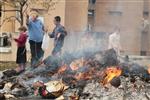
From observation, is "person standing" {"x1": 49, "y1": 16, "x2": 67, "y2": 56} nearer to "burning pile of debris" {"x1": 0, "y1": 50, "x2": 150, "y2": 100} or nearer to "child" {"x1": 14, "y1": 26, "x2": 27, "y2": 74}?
"child" {"x1": 14, "y1": 26, "x2": 27, "y2": 74}

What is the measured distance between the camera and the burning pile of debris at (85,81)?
1277 cm

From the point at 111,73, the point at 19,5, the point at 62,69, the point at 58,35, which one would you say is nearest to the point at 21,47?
the point at 58,35

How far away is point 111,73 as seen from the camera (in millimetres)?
13250

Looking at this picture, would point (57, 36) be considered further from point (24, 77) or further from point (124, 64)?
point (124, 64)

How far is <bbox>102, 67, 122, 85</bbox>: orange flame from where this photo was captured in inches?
511

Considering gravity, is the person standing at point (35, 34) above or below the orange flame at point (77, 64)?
above

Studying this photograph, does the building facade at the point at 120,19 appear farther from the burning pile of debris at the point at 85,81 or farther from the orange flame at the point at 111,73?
the orange flame at the point at 111,73

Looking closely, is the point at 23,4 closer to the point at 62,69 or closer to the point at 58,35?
the point at 58,35

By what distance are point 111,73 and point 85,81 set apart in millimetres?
606

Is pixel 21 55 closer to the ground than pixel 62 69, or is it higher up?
higher up

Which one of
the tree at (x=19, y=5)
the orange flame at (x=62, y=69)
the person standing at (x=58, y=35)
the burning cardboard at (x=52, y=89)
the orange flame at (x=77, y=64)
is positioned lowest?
the burning cardboard at (x=52, y=89)

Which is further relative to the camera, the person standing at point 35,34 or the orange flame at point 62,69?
the person standing at point 35,34

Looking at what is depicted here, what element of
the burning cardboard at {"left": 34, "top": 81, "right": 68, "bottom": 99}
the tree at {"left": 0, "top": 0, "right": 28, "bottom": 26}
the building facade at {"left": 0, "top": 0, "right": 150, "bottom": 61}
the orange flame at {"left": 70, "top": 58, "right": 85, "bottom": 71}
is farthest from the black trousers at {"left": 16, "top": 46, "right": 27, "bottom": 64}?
the tree at {"left": 0, "top": 0, "right": 28, "bottom": 26}

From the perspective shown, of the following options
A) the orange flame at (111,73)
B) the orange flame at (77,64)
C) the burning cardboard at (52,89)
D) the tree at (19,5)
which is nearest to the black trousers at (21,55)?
the orange flame at (77,64)
